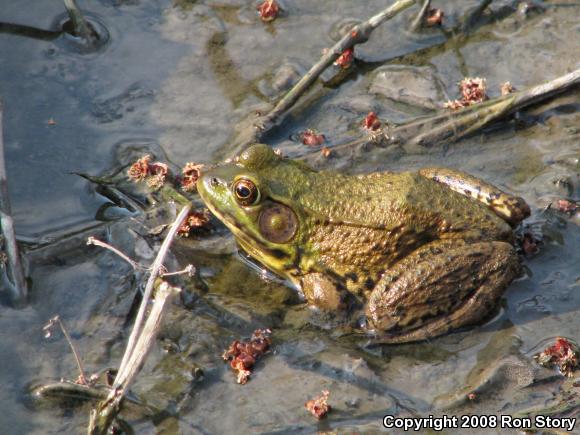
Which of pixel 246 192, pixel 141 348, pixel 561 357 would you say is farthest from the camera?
pixel 246 192

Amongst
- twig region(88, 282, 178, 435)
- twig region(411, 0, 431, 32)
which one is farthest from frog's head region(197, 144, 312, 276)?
twig region(411, 0, 431, 32)

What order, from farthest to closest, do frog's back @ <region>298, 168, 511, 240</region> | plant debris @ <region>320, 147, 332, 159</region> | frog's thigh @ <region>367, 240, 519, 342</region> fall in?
plant debris @ <region>320, 147, 332, 159</region>, frog's back @ <region>298, 168, 511, 240</region>, frog's thigh @ <region>367, 240, 519, 342</region>

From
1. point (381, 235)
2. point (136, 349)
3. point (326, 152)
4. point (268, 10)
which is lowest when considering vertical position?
point (326, 152)

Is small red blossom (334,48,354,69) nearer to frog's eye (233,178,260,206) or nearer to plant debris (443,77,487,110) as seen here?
plant debris (443,77,487,110)

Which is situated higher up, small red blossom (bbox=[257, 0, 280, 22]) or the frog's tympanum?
small red blossom (bbox=[257, 0, 280, 22])

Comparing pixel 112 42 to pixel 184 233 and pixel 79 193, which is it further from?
pixel 184 233

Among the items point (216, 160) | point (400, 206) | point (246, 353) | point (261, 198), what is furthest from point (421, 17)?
point (246, 353)

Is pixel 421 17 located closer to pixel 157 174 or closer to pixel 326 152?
pixel 326 152
